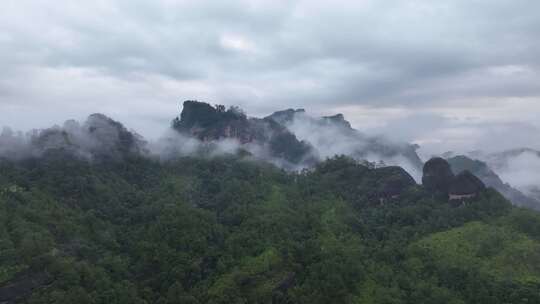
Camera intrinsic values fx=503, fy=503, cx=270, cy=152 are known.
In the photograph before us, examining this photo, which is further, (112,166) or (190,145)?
(190,145)

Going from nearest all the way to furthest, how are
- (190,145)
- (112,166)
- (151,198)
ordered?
1. (151,198)
2. (112,166)
3. (190,145)

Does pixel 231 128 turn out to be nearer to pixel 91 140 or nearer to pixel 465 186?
pixel 91 140

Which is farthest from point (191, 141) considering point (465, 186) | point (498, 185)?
point (498, 185)

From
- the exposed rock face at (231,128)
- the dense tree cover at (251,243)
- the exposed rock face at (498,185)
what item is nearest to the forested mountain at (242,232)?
the dense tree cover at (251,243)

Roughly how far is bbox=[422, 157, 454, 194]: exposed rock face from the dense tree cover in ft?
6.71

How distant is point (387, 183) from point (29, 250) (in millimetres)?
63013

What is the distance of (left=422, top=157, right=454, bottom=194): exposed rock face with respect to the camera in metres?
90.6

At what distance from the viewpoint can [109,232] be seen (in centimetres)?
7694

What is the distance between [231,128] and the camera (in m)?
139

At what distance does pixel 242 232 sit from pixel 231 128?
6455 cm

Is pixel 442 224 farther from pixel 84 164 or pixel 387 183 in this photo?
pixel 84 164

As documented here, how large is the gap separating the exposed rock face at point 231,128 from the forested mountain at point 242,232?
86.0ft

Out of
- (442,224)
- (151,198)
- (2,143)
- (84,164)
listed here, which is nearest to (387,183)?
(442,224)

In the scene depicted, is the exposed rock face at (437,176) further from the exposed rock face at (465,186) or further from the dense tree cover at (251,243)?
the dense tree cover at (251,243)
